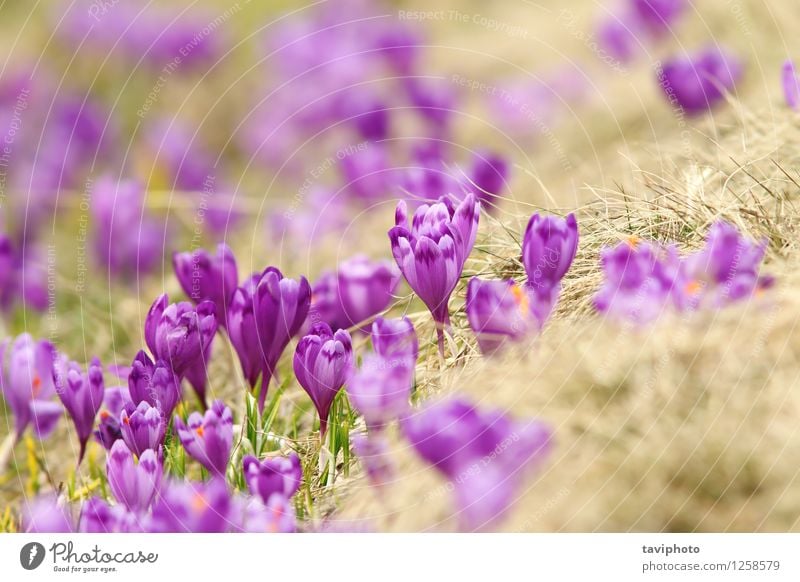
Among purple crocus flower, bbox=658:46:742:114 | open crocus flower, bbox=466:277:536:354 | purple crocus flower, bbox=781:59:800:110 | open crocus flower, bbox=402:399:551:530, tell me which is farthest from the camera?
purple crocus flower, bbox=658:46:742:114

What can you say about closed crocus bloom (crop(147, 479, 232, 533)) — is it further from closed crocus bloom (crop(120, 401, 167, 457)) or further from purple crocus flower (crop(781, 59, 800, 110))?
purple crocus flower (crop(781, 59, 800, 110))

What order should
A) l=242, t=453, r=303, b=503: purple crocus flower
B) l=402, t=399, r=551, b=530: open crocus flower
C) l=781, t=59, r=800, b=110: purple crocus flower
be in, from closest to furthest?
l=402, t=399, r=551, b=530: open crocus flower < l=242, t=453, r=303, b=503: purple crocus flower < l=781, t=59, r=800, b=110: purple crocus flower

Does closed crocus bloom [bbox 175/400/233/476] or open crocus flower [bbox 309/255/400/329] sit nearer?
closed crocus bloom [bbox 175/400/233/476]

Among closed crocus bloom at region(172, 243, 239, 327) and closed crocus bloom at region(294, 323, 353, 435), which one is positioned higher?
closed crocus bloom at region(172, 243, 239, 327)

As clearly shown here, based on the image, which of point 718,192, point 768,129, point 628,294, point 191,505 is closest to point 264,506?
point 191,505

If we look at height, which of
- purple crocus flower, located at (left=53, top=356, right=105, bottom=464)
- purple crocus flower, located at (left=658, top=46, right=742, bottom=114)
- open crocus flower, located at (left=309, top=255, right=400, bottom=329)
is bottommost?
purple crocus flower, located at (left=53, top=356, right=105, bottom=464)

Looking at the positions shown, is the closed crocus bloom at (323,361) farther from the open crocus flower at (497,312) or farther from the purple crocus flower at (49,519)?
the purple crocus flower at (49,519)

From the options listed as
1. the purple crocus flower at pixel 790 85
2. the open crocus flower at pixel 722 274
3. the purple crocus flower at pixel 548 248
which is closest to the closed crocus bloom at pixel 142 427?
the purple crocus flower at pixel 548 248

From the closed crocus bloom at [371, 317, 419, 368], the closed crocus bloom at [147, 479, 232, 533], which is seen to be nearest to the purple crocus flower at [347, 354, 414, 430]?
the closed crocus bloom at [371, 317, 419, 368]
